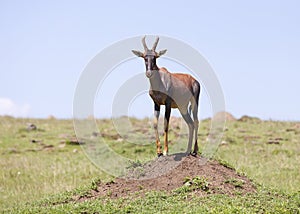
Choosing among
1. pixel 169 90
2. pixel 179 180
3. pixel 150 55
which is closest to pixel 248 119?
pixel 179 180

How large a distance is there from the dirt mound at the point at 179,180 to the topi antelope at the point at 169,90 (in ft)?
1.11

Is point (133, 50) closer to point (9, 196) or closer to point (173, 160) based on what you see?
point (173, 160)

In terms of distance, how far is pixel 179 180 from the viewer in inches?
396

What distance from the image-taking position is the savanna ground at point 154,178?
9.12 metres

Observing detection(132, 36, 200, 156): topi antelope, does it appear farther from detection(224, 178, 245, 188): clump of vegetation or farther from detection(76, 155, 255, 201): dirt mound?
detection(224, 178, 245, 188): clump of vegetation

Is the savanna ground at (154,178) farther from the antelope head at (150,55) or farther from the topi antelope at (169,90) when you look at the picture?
the antelope head at (150,55)

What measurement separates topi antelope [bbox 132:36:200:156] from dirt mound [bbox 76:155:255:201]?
34 cm

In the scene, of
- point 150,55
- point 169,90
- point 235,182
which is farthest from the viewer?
point 235,182

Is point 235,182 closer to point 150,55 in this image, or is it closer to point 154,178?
point 154,178

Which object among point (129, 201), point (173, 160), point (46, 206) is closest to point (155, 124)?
point (173, 160)

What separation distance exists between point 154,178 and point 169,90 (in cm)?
181

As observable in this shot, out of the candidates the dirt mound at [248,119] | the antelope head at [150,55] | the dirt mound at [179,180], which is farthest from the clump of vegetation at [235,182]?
the dirt mound at [248,119]

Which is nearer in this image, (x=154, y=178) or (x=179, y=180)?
(x=179, y=180)

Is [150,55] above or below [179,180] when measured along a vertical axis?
above
